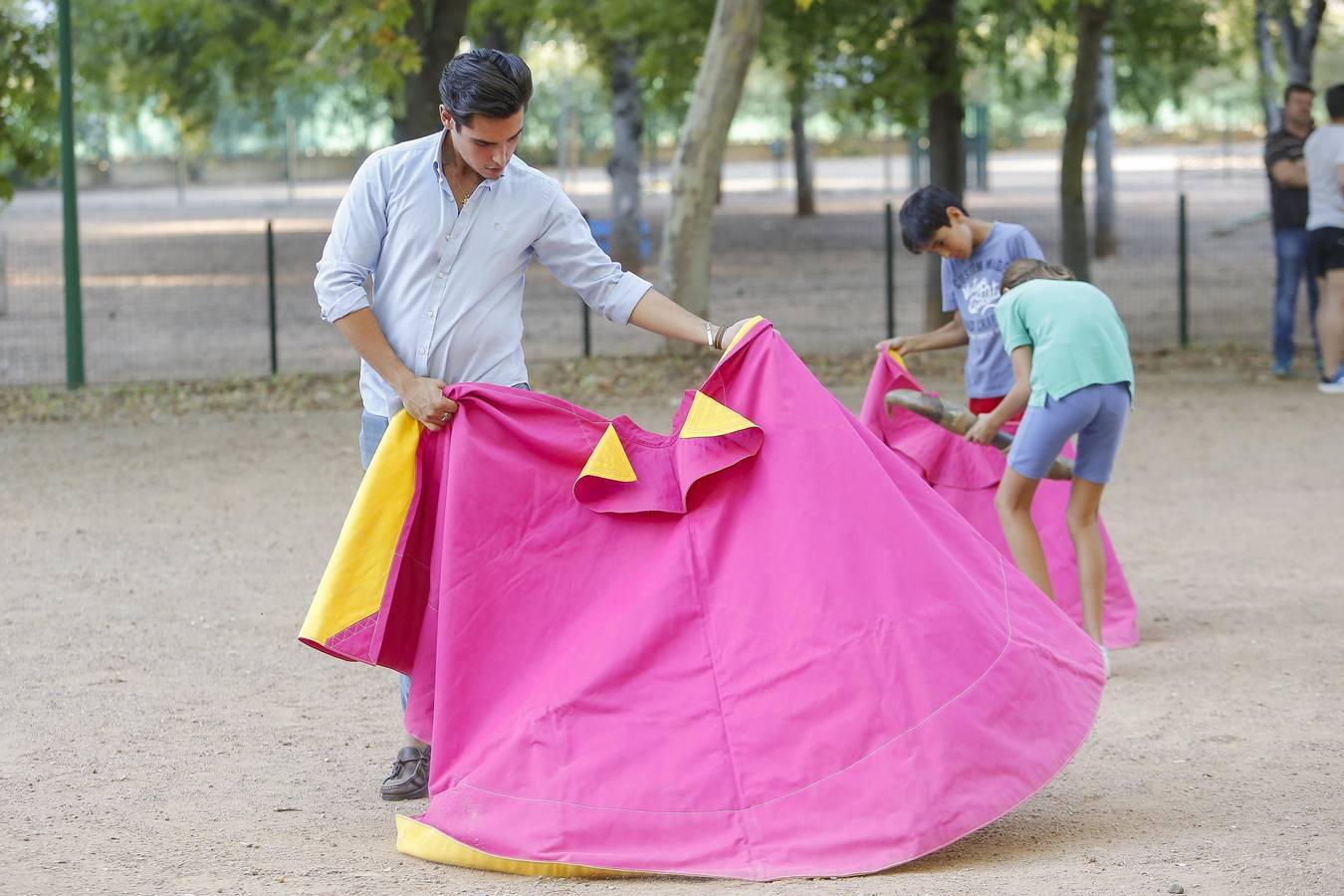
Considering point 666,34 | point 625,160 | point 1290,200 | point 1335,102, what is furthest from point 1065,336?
point 625,160

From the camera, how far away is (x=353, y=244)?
4.59 meters

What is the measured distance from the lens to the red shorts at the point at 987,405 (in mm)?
6792

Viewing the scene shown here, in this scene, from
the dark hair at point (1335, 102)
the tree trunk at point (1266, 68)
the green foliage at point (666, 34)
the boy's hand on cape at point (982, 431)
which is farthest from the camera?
the tree trunk at point (1266, 68)

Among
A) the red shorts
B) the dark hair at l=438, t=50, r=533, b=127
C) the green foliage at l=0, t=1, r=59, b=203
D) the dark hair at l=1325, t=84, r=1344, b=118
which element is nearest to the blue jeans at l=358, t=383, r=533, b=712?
the dark hair at l=438, t=50, r=533, b=127

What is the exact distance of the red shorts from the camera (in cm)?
679

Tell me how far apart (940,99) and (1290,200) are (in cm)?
476

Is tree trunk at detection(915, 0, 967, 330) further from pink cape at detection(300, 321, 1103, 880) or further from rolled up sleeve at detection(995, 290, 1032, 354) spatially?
pink cape at detection(300, 321, 1103, 880)

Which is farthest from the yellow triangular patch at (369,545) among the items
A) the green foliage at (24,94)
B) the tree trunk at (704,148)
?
the green foliage at (24,94)

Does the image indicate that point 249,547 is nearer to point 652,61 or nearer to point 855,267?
point 652,61

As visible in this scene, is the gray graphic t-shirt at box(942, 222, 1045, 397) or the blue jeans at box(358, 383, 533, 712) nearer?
the blue jeans at box(358, 383, 533, 712)

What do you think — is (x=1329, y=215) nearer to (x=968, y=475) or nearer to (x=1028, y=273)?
(x=968, y=475)

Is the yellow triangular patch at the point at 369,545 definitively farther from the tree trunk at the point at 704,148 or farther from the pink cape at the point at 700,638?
the tree trunk at the point at 704,148

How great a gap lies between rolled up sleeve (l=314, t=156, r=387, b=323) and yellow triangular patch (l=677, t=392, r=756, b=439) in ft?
2.93

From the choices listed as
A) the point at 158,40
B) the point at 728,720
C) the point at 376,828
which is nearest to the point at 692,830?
the point at 728,720
